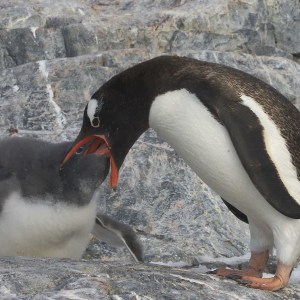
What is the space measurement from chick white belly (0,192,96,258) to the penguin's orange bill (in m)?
0.20

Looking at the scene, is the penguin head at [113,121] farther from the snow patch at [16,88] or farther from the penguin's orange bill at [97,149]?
the snow patch at [16,88]

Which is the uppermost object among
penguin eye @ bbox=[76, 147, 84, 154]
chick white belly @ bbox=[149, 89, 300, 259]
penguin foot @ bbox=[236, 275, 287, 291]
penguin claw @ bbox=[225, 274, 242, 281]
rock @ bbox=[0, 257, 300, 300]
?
chick white belly @ bbox=[149, 89, 300, 259]

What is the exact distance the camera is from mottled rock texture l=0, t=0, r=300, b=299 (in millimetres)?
2121

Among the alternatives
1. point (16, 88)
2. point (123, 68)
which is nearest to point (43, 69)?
point (16, 88)

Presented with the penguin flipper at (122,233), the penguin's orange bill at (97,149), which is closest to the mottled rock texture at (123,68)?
the penguin flipper at (122,233)

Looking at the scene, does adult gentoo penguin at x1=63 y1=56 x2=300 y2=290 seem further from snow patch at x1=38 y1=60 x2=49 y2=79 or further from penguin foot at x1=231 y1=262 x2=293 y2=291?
snow patch at x1=38 y1=60 x2=49 y2=79

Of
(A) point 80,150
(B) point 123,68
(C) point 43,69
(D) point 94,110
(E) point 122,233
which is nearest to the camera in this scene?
(D) point 94,110

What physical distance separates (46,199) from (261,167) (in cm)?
91

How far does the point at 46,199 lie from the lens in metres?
2.82

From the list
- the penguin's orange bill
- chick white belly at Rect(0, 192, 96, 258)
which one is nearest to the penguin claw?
the penguin's orange bill

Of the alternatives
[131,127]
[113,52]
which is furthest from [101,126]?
[113,52]

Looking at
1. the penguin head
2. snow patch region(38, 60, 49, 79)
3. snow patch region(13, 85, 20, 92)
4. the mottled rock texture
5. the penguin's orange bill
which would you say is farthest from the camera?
snow patch region(38, 60, 49, 79)

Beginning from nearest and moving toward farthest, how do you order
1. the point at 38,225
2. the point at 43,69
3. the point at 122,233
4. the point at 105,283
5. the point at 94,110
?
the point at 105,283, the point at 94,110, the point at 38,225, the point at 122,233, the point at 43,69

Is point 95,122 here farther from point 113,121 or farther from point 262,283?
point 262,283
